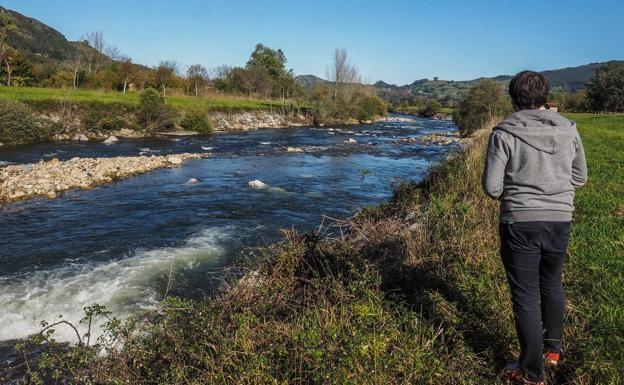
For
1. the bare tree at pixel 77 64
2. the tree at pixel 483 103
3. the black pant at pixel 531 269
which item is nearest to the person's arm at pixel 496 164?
the black pant at pixel 531 269

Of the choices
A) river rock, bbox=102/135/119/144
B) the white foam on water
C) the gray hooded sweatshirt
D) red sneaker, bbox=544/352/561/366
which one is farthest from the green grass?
river rock, bbox=102/135/119/144

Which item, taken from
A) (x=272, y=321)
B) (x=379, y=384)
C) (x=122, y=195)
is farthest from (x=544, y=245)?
(x=122, y=195)

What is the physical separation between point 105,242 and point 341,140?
25548 mm

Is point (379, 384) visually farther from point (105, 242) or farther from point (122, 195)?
point (122, 195)

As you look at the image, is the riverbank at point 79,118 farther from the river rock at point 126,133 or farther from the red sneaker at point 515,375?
the red sneaker at point 515,375

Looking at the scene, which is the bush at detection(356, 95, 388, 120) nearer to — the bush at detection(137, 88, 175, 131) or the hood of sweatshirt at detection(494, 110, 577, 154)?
the bush at detection(137, 88, 175, 131)

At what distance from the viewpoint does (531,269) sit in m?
3.02

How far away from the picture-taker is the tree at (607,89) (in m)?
51.4

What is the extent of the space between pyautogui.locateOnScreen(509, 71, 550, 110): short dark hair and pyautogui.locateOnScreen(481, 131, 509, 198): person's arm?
1.04 feet

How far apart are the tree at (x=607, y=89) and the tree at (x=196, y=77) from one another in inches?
2084

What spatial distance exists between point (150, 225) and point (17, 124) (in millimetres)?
17265

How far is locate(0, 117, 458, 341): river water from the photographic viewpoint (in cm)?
691

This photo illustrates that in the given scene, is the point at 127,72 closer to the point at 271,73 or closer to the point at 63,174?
the point at 271,73

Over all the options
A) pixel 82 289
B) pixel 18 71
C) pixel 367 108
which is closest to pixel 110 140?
pixel 82 289
